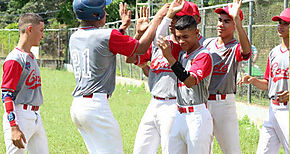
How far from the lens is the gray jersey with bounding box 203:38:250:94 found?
6.71m

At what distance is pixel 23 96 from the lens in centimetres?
605

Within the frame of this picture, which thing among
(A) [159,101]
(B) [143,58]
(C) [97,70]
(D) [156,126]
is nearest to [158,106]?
(A) [159,101]

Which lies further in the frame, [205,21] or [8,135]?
[205,21]

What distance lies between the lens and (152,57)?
6.62 meters

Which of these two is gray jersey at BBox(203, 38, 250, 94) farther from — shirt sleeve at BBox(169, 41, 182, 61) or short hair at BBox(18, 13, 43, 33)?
short hair at BBox(18, 13, 43, 33)

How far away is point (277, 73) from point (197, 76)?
1545 mm

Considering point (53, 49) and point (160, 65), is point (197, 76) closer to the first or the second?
point (160, 65)

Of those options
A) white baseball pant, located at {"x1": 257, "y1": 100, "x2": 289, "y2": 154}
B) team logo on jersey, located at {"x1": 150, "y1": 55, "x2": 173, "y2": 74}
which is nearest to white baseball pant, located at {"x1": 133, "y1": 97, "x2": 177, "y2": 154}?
team logo on jersey, located at {"x1": 150, "y1": 55, "x2": 173, "y2": 74}

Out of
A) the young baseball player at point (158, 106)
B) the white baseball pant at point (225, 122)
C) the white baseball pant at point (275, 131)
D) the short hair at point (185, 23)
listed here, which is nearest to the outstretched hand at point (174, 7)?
the short hair at point (185, 23)

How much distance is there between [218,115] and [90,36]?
6.86 feet

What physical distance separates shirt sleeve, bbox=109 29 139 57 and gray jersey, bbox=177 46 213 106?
66 centimetres

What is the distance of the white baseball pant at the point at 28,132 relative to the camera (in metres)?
5.96

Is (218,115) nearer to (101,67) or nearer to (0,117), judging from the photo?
(101,67)

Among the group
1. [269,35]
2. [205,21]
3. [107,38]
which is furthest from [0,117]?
[107,38]
